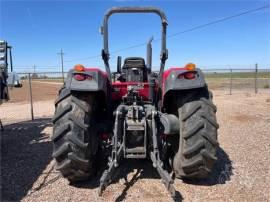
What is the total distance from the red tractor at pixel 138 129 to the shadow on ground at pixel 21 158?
2.56 ft

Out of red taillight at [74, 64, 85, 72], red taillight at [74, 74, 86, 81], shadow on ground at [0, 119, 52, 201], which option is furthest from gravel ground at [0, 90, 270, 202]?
red taillight at [74, 64, 85, 72]

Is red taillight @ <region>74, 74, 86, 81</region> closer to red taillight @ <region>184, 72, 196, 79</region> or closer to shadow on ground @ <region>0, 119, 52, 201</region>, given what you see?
red taillight @ <region>184, 72, 196, 79</region>

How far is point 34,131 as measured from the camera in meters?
8.91

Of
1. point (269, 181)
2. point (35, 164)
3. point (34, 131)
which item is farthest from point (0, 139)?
point (269, 181)

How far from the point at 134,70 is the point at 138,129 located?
5.67 feet

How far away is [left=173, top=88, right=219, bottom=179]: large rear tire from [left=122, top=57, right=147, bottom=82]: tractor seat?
1647 millimetres

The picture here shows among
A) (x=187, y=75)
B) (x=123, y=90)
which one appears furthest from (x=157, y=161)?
(x=123, y=90)

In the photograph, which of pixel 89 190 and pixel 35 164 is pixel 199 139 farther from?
pixel 35 164

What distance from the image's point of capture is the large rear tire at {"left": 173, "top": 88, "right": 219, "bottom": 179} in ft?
14.1

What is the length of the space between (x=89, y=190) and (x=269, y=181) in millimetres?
2537

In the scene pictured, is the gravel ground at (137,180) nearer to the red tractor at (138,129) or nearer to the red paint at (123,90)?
the red tractor at (138,129)

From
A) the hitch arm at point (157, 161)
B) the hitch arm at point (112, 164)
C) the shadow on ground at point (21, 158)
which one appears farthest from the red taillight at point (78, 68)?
the shadow on ground at point (21, 158)

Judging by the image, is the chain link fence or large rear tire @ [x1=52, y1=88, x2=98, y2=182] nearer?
large rear tire @ [x1=52, y1=88, x2=98, y2=182]

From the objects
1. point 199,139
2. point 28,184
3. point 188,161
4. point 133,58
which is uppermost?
point 133,58
